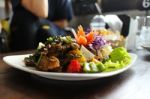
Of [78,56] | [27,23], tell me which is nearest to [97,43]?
[78,56]

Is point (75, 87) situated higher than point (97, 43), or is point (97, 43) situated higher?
point (97, 43)

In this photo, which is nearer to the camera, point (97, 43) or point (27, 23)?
point (97, 43)

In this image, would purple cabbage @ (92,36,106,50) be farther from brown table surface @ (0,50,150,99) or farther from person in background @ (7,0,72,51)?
person in background @ (7,0,72,51)

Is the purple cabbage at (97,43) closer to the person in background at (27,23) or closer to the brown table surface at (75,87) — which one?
the brown table surface at (75,87)

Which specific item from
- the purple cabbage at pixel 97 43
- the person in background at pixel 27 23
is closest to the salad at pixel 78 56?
the purple cabbage at pixel 97 43

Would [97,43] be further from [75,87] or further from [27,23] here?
[27,23]

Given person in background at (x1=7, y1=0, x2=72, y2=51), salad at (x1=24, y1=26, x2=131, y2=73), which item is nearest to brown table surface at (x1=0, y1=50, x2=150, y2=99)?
salad at (x1=24, y1=26, x2=131, y2=73)

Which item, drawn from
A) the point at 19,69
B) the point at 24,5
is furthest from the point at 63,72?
the point at 24,5
